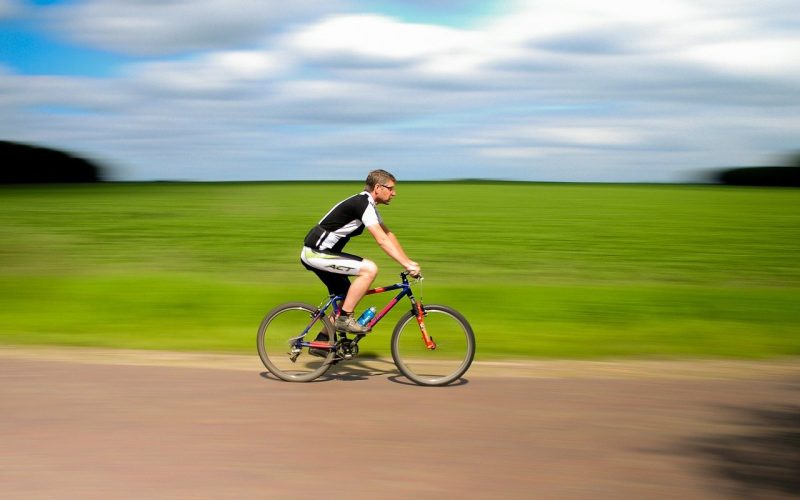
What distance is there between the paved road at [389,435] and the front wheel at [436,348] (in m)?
0.20

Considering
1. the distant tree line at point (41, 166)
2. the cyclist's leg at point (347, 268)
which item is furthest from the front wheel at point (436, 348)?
the distant tree line at point (41, 166)

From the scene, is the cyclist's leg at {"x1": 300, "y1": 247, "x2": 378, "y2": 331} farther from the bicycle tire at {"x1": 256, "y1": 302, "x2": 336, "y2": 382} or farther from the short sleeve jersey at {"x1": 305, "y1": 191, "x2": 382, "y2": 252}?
the bicycle tire at {"x1": 256, "y1": 302, "x2": 336, "y2": 382}

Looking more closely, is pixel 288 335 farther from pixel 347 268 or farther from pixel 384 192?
pixel 384 192

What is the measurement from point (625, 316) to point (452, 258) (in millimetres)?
8246

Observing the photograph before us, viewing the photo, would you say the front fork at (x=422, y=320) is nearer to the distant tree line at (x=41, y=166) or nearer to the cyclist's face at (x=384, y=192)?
the cyclist's face at (x=384, y=192)

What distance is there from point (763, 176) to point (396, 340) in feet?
161

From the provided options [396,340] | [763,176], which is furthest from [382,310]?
[763,176]

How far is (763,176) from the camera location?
172 feet

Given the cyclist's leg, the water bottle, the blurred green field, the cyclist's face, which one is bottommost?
the blurred green field

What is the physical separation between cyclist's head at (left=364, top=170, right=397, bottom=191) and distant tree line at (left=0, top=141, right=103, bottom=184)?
41.9 meters

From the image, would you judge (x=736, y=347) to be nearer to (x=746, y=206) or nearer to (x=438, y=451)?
(x=438, y=451)

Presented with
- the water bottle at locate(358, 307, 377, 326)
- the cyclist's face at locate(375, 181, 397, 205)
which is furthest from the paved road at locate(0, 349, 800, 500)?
the cyclist's face at locate(375, 181, 397, 205)

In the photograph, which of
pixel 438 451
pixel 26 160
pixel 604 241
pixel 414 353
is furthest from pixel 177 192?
pixel 438 451

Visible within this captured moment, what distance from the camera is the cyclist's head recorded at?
8.47 meters
